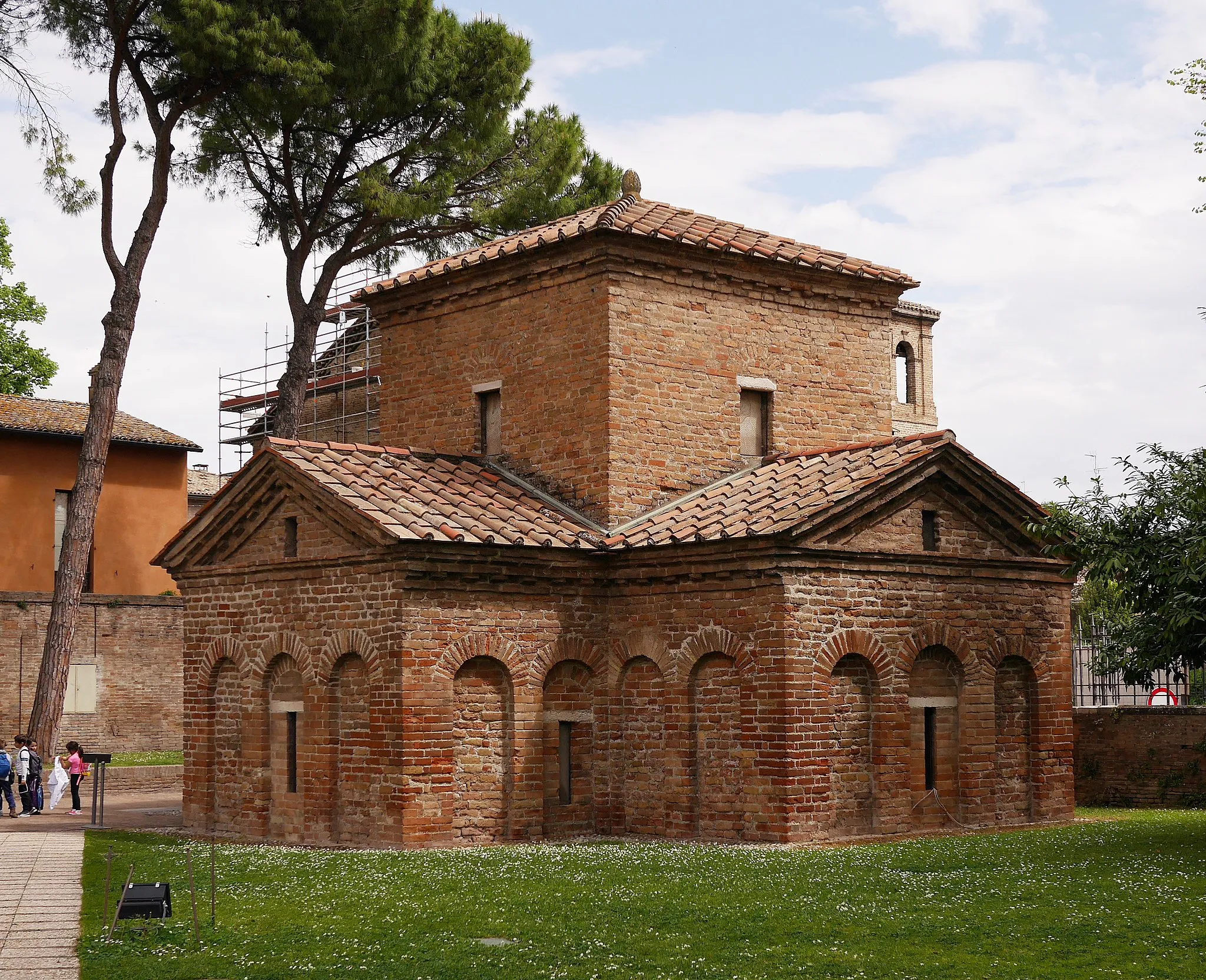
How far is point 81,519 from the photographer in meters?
27.0

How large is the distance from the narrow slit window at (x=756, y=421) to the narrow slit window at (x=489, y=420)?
10.6ft

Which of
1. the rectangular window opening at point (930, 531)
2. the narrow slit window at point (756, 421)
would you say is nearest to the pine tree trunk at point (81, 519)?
the narrow slit window at point (756, 421)

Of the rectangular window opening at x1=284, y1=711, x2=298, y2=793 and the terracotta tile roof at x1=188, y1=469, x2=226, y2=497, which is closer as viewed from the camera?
the rectangular window opening at x1=284, y1=711, x2=298, y2=793

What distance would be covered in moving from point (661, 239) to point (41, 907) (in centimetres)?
1034

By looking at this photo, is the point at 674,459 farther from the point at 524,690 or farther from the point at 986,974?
the point at 986,974

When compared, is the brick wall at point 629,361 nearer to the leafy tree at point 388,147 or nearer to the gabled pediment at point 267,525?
the gabled pediment at point 267,525

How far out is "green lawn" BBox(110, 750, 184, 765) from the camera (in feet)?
97.1

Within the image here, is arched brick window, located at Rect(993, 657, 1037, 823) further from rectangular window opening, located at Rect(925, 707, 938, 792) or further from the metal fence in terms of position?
the metal fence

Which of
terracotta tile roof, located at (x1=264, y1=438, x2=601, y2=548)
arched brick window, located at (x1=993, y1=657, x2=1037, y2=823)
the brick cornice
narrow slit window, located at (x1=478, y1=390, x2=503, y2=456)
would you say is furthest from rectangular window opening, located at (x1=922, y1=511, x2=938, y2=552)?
narrow slit window, located at (x1=478, y1=390, x2=503, y2=456)

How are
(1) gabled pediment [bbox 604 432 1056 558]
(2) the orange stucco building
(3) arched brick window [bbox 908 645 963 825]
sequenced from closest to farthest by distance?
1. (1) gabled pediment [bbox 604 432 1056 558]
2. (3) arched brick window [bbox 908 645 963 825]
3. (2) the orange stucco building

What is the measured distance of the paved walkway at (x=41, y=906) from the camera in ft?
34.1

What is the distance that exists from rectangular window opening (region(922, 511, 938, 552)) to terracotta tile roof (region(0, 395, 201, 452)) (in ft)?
71.3

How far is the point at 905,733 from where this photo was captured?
16.6m

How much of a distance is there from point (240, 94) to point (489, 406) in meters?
9.53
